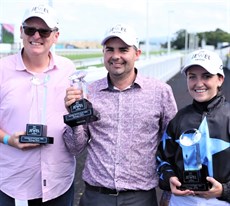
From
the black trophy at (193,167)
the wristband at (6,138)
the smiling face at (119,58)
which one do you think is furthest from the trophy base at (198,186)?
the wristband at (6,138)

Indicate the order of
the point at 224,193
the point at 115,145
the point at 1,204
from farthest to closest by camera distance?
the point at 1,204 < the point at 115,145 < the point at 224,193

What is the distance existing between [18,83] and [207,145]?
1206mm

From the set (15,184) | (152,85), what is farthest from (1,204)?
(152,85)

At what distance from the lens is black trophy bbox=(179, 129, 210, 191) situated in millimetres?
2294

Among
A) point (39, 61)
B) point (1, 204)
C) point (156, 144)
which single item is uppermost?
point (39, 61)

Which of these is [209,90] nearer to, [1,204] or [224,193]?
[224,193]

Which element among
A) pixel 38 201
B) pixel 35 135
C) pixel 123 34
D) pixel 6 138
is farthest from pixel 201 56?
pixel 38 201

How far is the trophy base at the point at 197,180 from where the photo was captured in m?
2.29

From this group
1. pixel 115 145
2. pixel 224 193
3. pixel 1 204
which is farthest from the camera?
pixel 1 204

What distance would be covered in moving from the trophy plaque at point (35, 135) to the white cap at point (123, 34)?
657mm

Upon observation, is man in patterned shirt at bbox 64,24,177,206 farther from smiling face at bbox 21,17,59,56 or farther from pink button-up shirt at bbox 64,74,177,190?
smiling face at bbox 21,17,59,56

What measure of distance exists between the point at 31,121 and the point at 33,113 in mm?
51

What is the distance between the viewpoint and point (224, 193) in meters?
2.32

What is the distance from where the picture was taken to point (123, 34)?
98.7 inches
